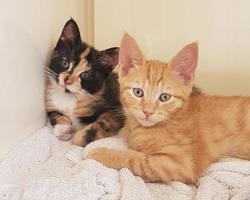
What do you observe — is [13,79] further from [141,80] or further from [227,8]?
[227,8]

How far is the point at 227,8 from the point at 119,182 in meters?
0.89

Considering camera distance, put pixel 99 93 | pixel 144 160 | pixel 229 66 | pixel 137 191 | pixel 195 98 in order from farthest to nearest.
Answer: pixel 229 66 < pixel 99 93 < pixel 195 98 < pixel 144 160 < pixel 137 191

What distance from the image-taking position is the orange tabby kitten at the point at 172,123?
4.02 ft

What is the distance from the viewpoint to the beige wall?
163 cm

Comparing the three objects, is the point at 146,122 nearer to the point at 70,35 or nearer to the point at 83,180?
the point at 83,180

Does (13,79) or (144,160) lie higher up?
(13,79)

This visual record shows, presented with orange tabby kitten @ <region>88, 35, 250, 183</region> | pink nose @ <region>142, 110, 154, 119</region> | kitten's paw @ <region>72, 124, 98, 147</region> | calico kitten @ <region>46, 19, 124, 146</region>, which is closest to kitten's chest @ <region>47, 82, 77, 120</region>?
calico kitten @ <region>46, 19, 124, 146</region>

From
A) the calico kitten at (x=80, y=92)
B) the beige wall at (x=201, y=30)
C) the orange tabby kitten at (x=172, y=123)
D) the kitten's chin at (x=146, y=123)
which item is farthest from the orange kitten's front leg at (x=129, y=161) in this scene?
the beige wall at (x=201, y=30)

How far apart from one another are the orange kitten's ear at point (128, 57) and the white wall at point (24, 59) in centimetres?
31

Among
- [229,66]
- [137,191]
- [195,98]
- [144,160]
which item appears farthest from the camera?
[229,66]

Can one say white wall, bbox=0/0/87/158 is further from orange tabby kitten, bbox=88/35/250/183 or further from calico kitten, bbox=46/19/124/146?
orange tabby kitten, bbox=88/35/250/183

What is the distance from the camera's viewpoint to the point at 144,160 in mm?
1226

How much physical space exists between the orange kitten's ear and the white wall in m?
0.31

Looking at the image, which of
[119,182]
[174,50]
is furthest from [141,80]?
[174,50]
